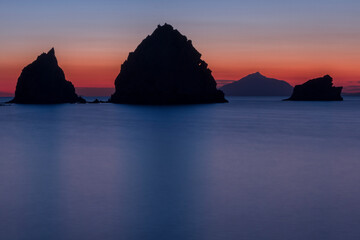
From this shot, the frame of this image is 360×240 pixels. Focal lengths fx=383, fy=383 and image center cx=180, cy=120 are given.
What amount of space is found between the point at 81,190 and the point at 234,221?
4.90 meters

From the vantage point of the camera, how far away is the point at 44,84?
14475cm

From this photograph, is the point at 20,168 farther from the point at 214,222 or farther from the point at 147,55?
the point at 147,55

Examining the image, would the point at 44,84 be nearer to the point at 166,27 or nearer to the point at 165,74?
the point at 165,74

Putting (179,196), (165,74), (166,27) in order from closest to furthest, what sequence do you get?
(179,196) < (165,74) < (166,27)

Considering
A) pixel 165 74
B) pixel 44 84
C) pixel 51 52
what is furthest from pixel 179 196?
pixel 51 52

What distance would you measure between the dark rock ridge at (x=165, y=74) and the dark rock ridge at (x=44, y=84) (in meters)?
21.6

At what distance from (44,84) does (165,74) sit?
154ft

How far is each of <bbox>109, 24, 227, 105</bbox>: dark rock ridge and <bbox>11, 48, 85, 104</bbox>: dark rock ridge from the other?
21.6m

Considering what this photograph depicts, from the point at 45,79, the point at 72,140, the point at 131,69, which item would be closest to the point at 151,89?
the point at 131,69

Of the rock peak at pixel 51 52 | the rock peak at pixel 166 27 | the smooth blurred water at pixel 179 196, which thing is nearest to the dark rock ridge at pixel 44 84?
the rock peak at pixel 51 52

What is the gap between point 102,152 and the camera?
20.1 m

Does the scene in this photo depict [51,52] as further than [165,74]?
Yes

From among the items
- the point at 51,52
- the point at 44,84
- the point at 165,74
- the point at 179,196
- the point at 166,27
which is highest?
the point at 166,27

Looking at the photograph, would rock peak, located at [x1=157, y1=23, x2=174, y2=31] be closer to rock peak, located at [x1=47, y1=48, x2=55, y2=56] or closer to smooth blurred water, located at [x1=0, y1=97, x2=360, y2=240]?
rock peak, located at [x1=47, y1=48, x2=55, y2=56]
